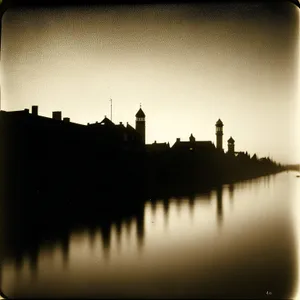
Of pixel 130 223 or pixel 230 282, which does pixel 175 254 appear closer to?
pixel 230 282

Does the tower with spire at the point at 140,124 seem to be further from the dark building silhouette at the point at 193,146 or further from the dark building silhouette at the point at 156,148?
the dark building silhouette at the point at 193,146

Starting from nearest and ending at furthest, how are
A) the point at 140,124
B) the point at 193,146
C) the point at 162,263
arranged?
the point at 162,263 → the point at 140,124 → the point at 193,146

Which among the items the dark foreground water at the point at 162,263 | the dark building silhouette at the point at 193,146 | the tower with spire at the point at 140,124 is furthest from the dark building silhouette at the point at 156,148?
the dark foreground water at the point at 162,263

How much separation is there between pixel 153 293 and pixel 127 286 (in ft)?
1.29

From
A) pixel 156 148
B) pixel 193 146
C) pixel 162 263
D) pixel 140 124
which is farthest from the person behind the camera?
pixel 193 146

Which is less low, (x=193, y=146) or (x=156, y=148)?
(x=193, y=146)

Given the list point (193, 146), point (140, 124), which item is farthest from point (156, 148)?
point (193, 146)

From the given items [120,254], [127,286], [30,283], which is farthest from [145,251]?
[30,283]

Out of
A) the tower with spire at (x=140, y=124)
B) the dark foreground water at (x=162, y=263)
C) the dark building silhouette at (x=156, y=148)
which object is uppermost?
the tower with spire at (x=140, y=124)

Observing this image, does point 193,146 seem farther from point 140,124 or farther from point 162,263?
point 162,263

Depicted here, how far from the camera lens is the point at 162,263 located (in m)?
5.50

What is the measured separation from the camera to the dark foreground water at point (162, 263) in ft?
14.4

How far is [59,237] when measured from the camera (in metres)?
6.91

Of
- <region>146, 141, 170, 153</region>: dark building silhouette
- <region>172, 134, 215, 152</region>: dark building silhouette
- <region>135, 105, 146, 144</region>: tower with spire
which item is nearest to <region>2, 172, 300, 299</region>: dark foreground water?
<region>146, 141, 170, 153</region>: dark building silhouette
